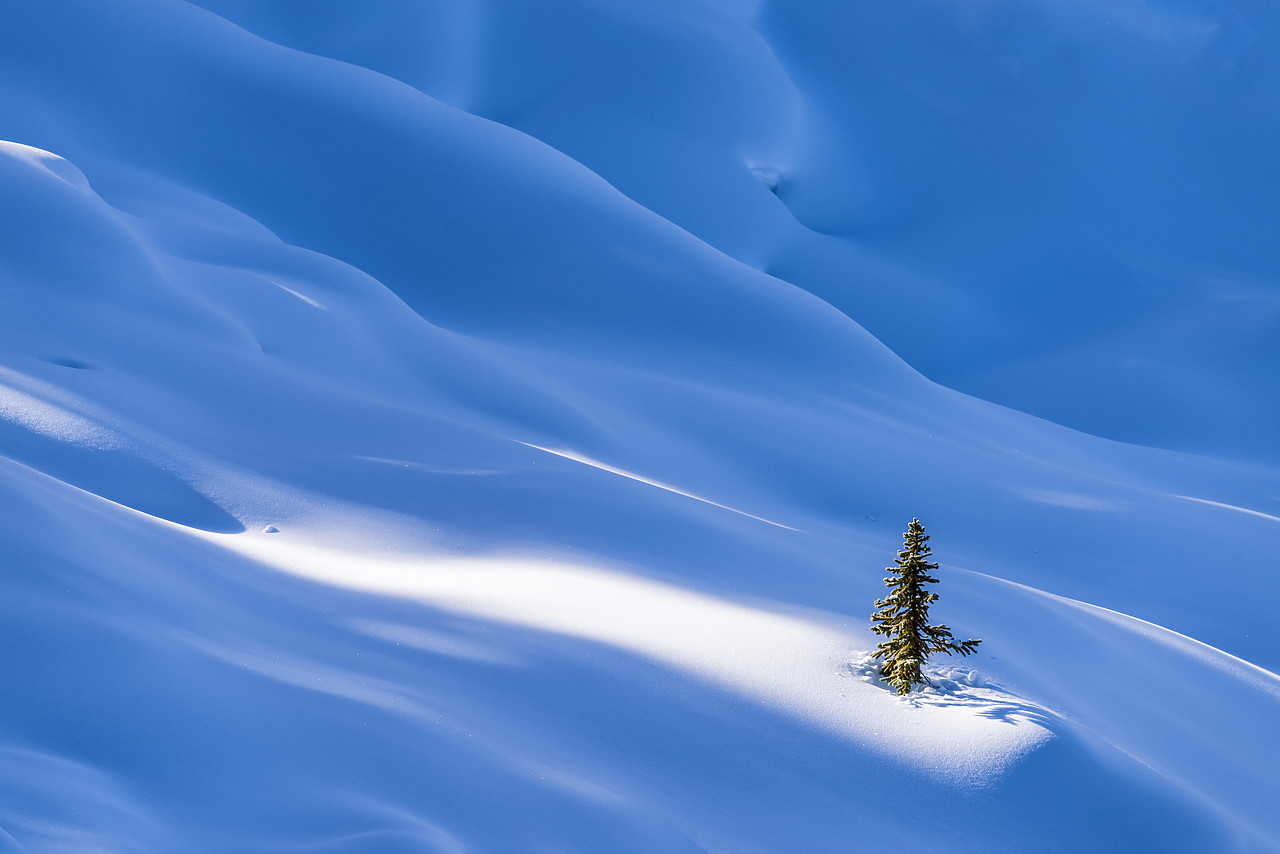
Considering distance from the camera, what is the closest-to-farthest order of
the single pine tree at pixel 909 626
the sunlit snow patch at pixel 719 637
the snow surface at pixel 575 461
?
the snow surface at pixel 575 461
the sunlit snow patch at pixel 719 637
the single pine tree at pixel 909 626

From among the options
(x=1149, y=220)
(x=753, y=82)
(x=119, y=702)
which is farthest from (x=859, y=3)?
(x=119, y=702)

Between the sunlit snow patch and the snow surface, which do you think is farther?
the sunlit snow patch

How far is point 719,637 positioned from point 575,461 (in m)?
1.70

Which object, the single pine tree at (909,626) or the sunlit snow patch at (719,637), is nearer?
the sunlit snow patch at (719,637)

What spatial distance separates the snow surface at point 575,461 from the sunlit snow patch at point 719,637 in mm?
19

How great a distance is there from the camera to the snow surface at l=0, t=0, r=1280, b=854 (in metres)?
2.68

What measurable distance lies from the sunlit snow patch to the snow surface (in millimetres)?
19

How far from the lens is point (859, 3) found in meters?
18.0

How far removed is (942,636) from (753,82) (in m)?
13.0

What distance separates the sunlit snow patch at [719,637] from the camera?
295 centimetres

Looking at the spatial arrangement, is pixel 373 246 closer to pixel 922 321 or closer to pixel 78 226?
pixel 78 226

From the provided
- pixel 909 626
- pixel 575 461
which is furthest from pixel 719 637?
pixel 575 461

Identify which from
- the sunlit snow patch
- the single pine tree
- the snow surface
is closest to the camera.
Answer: the snow surface

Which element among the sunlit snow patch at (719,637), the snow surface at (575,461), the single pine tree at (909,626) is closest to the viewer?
the snow surface at (575,461)
